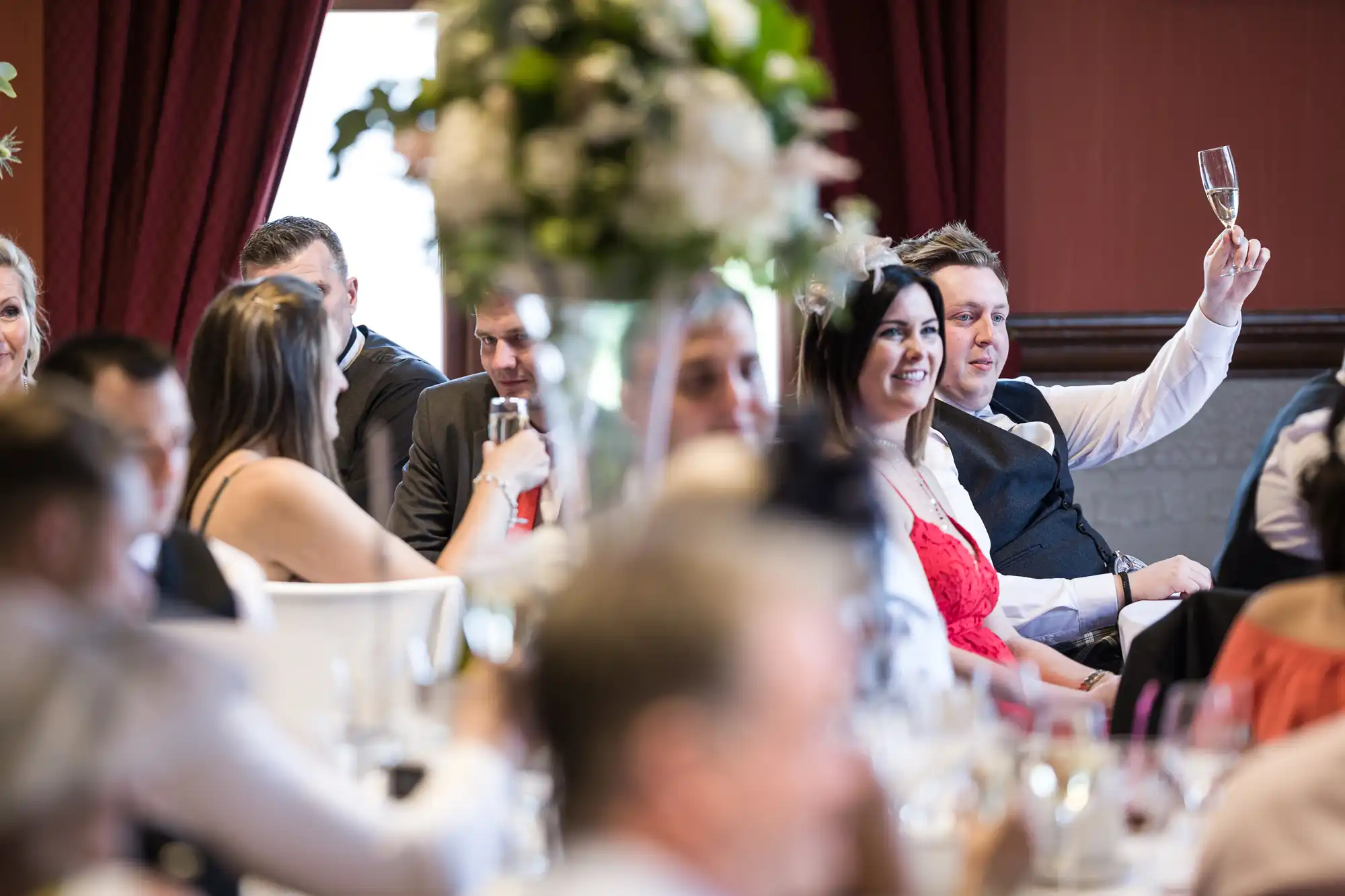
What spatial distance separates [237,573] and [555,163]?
30.8 inches

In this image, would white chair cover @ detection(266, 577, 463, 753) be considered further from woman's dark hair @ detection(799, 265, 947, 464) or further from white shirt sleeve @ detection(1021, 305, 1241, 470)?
white shirt sleeve @ detection(1021, 305, 1241, 470)

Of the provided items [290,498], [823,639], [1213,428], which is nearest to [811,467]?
[823,639]

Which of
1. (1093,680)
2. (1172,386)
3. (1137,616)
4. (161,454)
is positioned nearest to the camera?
(161,454)

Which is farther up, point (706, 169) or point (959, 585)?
point (706, 169)

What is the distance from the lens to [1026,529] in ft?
13.1

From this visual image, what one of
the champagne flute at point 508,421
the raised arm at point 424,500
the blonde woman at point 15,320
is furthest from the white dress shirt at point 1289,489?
the blonde woman at point 15,320

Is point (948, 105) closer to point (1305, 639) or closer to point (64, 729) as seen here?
point (1305, 639)

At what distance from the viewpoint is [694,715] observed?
92cm

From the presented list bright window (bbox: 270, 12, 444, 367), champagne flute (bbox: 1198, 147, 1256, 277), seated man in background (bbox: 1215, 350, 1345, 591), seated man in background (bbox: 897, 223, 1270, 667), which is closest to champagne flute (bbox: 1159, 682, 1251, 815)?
seated man in background (bbox: 1215, 350, 1345, 591)

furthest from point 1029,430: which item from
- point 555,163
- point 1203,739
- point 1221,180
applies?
point 555,163

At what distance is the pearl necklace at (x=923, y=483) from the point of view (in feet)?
10.3

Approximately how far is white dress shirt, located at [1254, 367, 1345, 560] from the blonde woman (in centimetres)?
320

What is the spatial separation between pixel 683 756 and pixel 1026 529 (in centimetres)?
321

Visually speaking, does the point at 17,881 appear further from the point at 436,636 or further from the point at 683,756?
the point at 436,636
